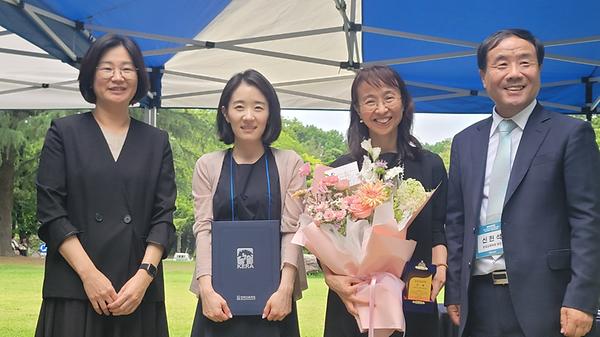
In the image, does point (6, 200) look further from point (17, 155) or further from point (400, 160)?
point (400, 160)

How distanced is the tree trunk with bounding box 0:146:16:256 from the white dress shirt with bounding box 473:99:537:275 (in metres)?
17.4

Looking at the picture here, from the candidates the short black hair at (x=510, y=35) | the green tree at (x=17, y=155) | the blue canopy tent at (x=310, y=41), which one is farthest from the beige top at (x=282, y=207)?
the green tree at (x=17, y=155)

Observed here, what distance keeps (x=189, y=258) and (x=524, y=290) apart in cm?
1864

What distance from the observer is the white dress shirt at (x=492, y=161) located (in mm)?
2125

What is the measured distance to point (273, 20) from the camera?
4.76 m

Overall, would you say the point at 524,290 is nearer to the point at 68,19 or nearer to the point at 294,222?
the point at 294,222

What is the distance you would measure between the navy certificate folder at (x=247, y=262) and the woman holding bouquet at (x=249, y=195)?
0.13 ft

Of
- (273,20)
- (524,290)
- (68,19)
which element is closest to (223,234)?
(524,290)

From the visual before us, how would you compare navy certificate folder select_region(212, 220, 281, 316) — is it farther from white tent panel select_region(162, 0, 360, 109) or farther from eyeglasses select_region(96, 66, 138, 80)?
white tent panel select_region(162, 0, 360, 109)

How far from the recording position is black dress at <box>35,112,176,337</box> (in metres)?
2.09

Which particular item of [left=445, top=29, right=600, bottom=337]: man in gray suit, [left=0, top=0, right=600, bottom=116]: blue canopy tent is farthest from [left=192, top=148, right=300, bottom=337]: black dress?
[left=0, top=0, right=600, bottom=116]: blue canopy tent

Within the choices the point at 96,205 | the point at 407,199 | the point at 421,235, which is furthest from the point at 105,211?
the point at 421,235

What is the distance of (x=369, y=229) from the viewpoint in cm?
201

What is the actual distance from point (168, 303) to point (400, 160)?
7.42 meters
